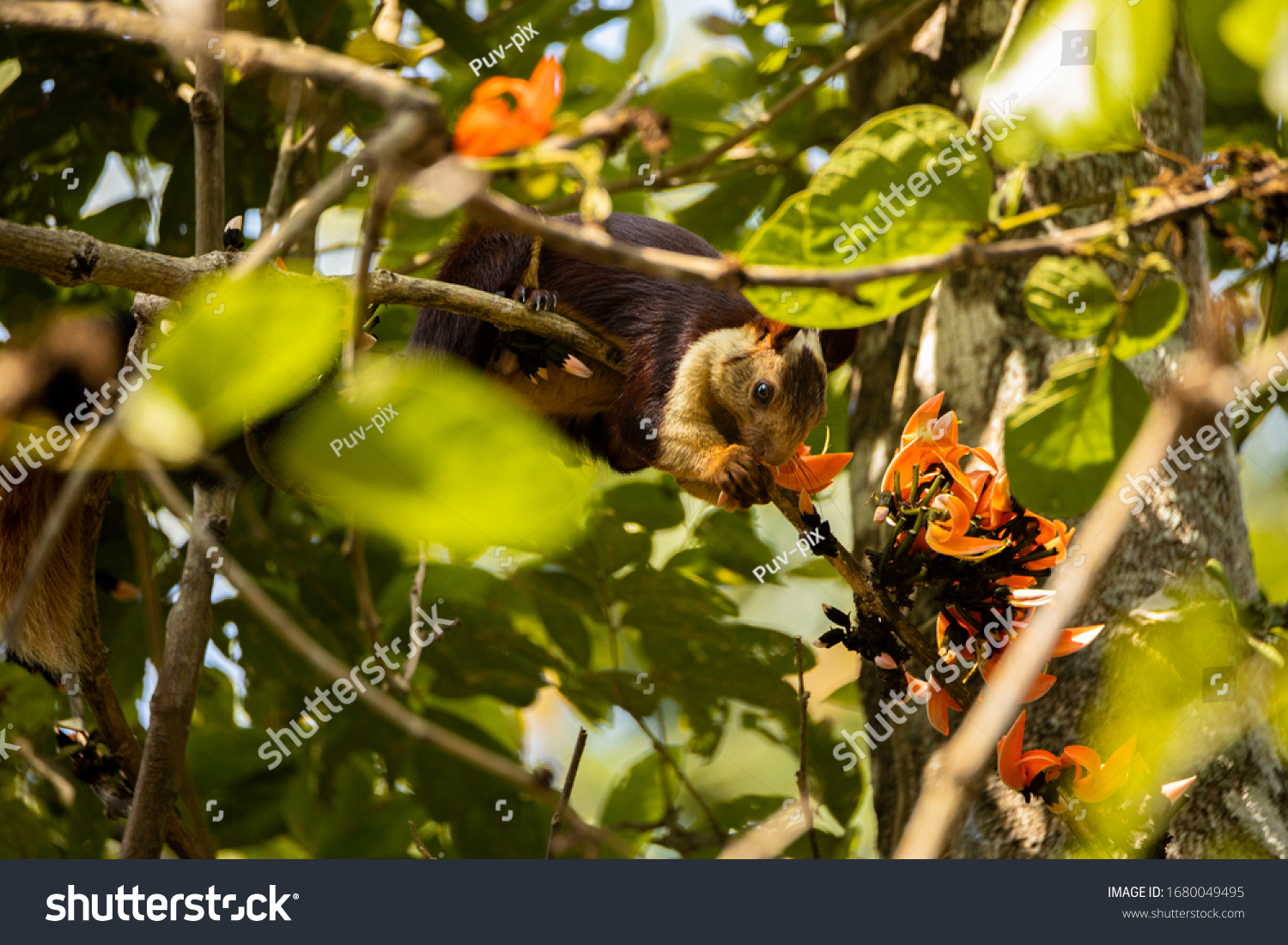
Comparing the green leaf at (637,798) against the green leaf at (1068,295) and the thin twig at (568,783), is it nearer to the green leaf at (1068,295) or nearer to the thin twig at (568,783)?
the thin twig at (568,783)

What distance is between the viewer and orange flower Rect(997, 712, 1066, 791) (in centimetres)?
131

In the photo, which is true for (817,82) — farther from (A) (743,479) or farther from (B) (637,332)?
(A) (743,479)

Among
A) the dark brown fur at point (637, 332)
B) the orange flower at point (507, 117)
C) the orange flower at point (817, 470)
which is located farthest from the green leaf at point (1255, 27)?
the dark brown fur at point (637, 332)

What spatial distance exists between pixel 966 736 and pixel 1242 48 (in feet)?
1.72

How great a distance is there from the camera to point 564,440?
2.24 metres

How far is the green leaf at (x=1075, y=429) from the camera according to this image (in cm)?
116

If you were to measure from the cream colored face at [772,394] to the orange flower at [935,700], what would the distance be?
634mm

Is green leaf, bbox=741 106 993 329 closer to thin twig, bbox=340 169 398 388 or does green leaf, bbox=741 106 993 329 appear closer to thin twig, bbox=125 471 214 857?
thin twig, bbox=340 169 398 388

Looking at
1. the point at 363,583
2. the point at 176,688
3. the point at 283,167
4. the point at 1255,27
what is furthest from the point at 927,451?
the point at 283,167

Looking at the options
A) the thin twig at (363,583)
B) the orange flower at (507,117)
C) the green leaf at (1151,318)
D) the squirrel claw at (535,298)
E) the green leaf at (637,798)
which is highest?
the orange flower at (507,117)

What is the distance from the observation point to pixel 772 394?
1938mm

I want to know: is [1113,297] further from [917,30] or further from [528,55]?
[528,55]

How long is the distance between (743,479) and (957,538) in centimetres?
48

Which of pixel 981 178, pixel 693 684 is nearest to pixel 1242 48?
pixel 981 178
